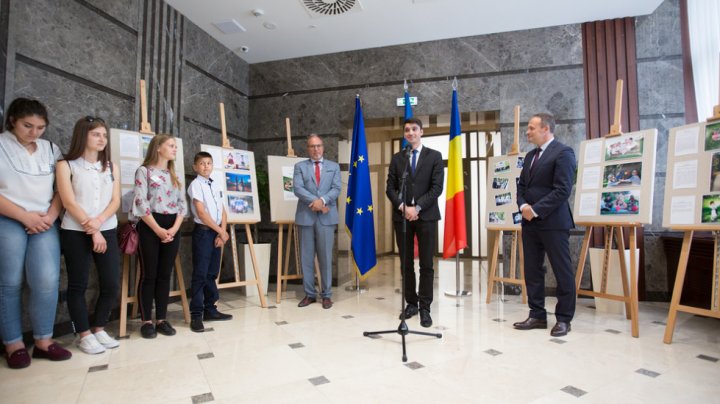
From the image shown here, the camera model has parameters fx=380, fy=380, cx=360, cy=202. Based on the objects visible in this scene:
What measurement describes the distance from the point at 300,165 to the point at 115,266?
1.81 metres

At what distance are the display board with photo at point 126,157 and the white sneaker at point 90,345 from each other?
0.91 m

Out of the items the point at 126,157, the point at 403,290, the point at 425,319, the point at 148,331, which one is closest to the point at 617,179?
the point at 425,319

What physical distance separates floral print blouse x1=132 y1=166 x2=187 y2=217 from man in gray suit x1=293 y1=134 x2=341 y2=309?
115 cm

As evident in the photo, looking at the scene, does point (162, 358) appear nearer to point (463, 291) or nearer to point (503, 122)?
point (463, 291)

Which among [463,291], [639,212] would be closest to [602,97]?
[639,212]

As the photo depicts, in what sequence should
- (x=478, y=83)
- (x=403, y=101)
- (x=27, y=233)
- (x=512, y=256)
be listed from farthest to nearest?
(x=403, y=101) → (x=478, y=83) → (x=512, y=256) → (x=27, y=233)

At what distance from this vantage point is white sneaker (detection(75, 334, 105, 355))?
246 centimetres

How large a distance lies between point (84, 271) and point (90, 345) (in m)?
0.48

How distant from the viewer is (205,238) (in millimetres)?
3199

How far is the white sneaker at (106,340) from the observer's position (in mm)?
2567

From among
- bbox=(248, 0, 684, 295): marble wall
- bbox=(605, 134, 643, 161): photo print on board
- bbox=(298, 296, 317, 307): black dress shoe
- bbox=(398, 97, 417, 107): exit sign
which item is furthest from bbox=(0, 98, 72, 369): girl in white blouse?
bbox=(605, 134, 643, 161): photo print on board

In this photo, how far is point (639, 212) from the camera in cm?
289

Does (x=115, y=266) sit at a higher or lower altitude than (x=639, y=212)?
lower

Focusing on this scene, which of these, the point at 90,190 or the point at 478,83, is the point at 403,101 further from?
the point at 90,190
